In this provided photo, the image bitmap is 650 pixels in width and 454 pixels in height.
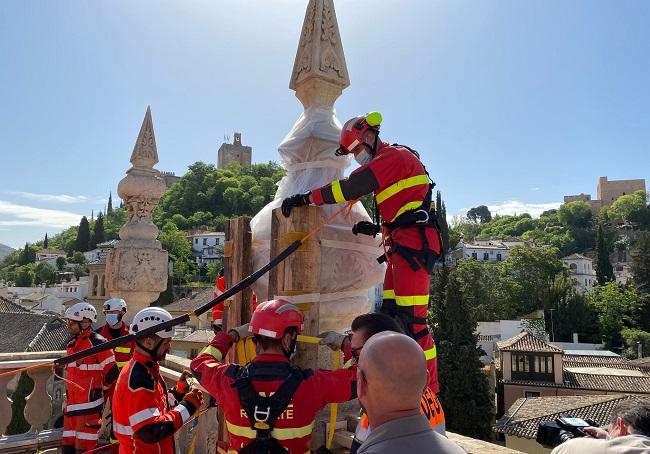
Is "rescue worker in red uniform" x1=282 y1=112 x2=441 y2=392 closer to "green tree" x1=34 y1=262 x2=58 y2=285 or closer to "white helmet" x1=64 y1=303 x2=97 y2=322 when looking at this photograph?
"white helmet" x1=64 y1=303 x2=97 y2=322

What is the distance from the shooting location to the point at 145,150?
8625 mm

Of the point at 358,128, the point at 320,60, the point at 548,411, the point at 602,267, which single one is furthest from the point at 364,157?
the point at 602,267

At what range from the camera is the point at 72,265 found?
9794 centimetres

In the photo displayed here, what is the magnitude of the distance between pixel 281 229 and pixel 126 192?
5.26 meters

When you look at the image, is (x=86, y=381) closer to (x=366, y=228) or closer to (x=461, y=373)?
(x=366, y=228)

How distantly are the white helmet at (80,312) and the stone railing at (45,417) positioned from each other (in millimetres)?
670

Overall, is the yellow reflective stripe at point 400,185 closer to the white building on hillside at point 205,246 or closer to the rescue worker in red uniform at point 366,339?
the rescue worker in red uniform at point 366,339

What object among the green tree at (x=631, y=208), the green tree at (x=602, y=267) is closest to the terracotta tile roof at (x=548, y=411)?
the green tree at (x=602, y=267)

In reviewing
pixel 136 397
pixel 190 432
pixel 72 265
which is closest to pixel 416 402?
pixel 136 397

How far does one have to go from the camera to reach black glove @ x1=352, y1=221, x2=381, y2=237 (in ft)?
14.3

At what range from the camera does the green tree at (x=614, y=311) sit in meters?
59.6

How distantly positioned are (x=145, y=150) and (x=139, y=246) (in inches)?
72.5

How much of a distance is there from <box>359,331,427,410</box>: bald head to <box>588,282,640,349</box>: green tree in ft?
221

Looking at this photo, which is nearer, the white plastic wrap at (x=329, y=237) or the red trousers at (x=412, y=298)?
the red trousers at (x=412, y=298)
